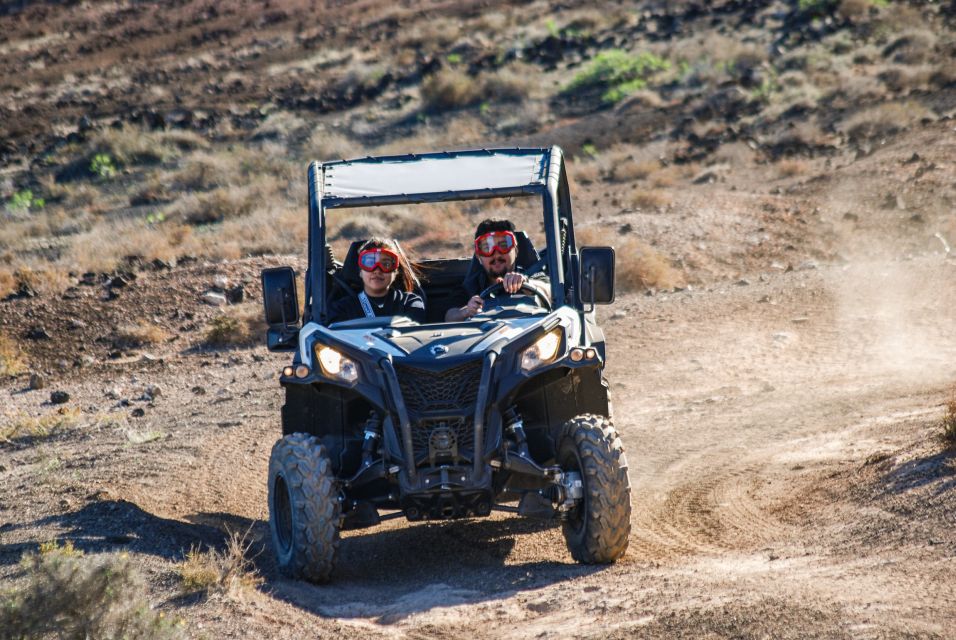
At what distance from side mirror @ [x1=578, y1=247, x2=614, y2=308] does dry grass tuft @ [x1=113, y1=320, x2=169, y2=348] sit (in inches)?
397

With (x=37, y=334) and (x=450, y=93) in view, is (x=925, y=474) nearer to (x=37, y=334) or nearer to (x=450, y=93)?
(x=37, y=334)

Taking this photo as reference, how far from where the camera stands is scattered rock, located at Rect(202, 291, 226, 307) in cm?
1864

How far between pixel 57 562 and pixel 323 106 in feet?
108

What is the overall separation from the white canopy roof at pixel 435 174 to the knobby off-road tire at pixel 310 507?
86.3 inches

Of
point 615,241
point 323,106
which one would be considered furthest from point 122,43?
point 615,241

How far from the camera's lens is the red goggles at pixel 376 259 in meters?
8.67

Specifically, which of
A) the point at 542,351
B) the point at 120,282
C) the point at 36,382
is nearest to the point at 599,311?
the point at 36,382

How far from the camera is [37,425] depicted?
1298 centimetres

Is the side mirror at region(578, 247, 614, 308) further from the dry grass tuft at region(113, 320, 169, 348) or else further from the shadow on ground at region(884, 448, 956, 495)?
the dry grass tuft at region(113, 320, 169, 348)

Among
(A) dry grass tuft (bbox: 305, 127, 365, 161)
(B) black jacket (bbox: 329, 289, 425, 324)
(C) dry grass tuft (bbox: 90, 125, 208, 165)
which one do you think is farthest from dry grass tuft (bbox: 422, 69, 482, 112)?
(B) black jacket (bbox: 329, 289, 425, 324)

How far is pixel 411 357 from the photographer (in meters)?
7.52

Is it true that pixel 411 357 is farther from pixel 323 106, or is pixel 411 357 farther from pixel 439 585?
pixel 323 106

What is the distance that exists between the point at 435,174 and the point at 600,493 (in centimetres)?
A: 305

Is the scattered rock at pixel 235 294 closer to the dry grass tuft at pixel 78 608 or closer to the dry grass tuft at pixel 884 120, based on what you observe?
the dry grass tuft at pixel 78 608
